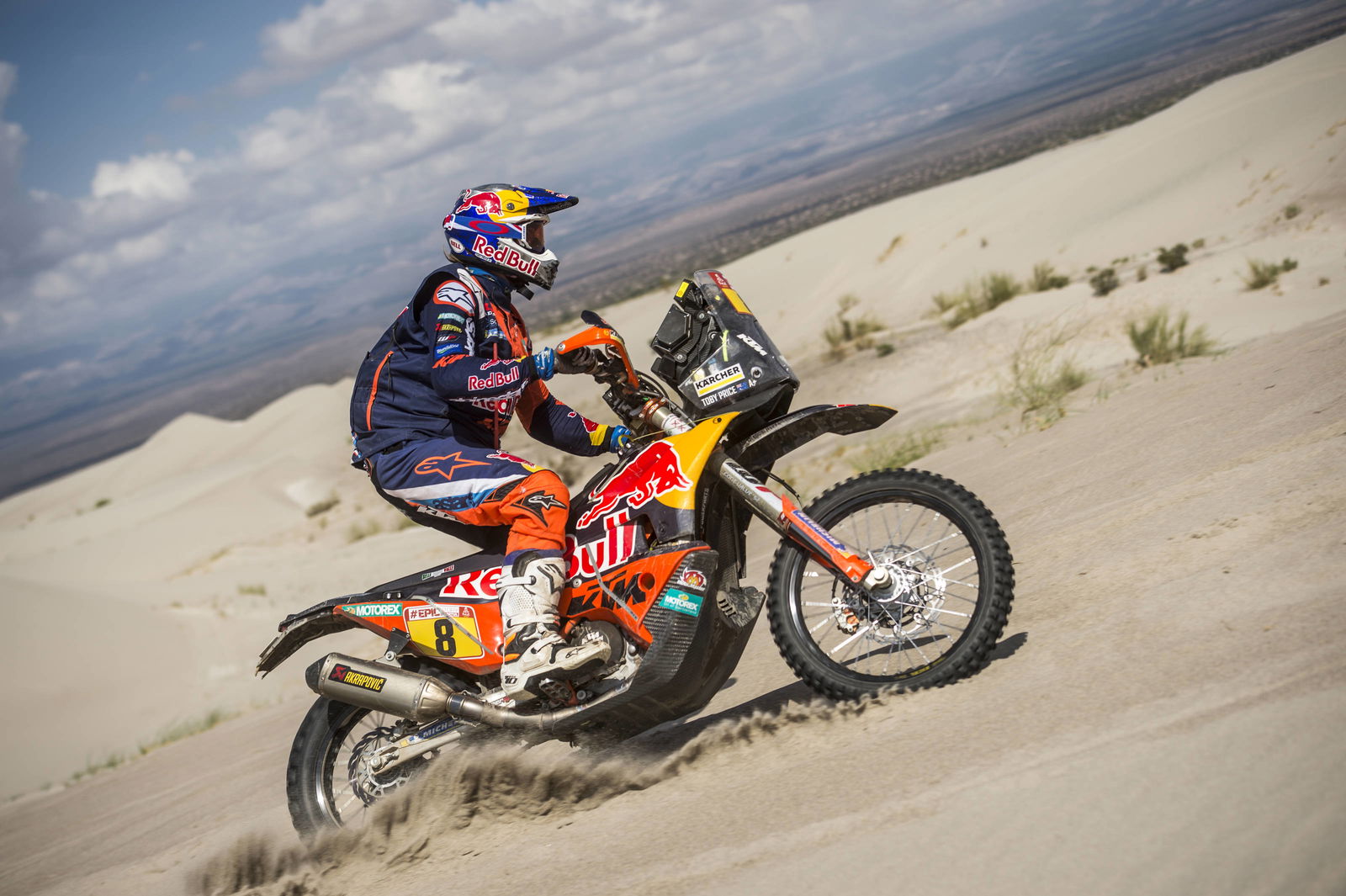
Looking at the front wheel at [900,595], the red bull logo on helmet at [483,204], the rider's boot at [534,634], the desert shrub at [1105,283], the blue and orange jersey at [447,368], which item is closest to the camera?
the front wheel at [900,595]

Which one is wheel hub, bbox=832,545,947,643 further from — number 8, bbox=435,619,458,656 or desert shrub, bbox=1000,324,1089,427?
desert shrub, bbox=1000,324,1089,427

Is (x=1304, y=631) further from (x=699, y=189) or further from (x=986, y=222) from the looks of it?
(x=699, y=189)

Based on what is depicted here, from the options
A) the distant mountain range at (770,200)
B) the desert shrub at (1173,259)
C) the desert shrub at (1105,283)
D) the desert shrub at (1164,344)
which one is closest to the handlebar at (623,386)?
the desert shrub at (1164,344)

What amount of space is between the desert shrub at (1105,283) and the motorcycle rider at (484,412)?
1146cm

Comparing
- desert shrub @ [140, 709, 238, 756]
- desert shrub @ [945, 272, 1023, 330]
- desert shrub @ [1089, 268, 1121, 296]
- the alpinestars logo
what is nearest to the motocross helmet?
the alpinestars logo

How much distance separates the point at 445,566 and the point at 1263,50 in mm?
63688

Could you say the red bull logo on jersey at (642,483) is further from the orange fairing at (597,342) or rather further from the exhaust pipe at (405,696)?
the exhaust pipe at (405,696)

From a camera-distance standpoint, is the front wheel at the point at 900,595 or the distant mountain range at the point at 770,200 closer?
the front wheel at the point at 900,595

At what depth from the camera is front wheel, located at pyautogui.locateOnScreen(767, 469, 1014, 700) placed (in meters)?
3.60

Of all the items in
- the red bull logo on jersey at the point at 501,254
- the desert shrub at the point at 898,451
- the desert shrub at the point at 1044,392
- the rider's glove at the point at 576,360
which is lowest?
the desert shrub at the point at 898,451

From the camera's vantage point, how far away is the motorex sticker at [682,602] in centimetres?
379

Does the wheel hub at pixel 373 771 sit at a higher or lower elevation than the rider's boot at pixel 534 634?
lower

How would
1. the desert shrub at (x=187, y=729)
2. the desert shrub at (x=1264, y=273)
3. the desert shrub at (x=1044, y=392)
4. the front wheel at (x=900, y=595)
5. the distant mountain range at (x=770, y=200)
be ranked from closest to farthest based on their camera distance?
1. the front wheel at (x=900, y=595)
2. the desert shrub at (x=1044, y=392)
3. the desert shrub at (x=187, y=729)
4. the desert shrub at (x=1264, y=273)
5. the distant mountain range at (x=770, y=200)

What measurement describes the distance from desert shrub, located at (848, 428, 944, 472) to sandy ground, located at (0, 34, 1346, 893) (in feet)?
0.65
